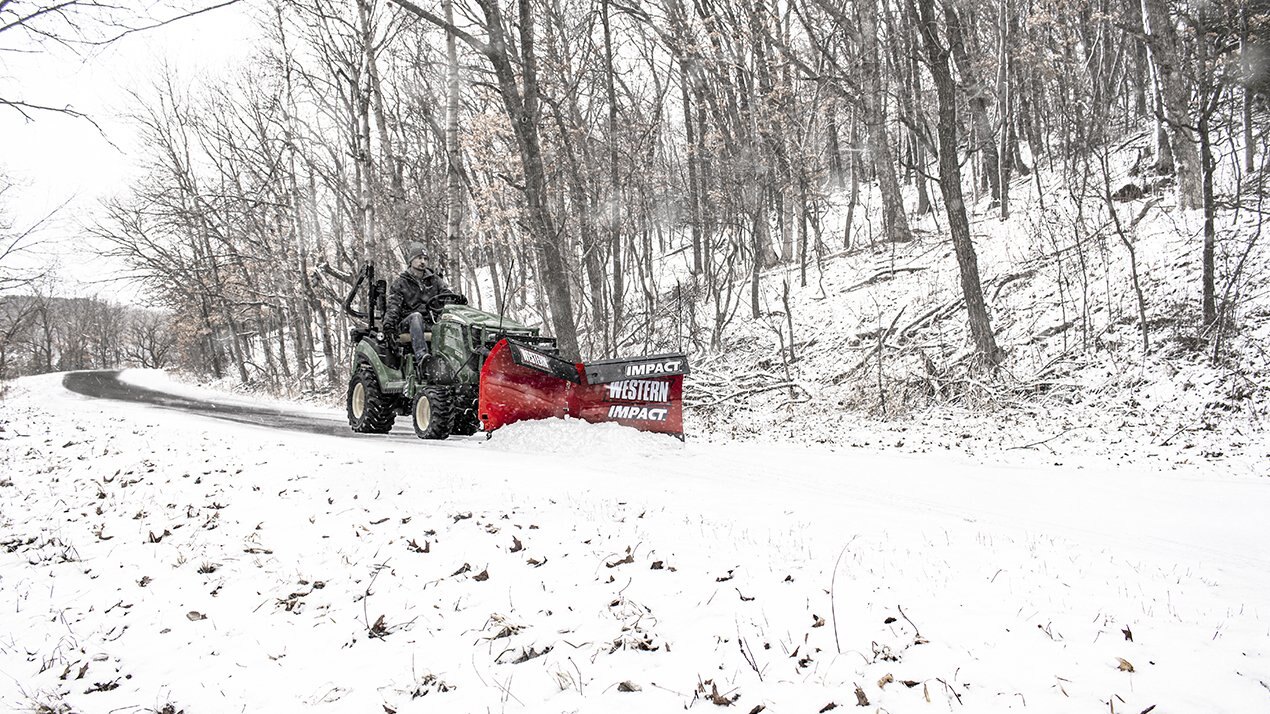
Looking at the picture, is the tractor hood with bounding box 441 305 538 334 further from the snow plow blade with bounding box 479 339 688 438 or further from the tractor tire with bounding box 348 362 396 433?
the tractor tire with bounding box 348 362 396 433

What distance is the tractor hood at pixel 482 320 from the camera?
7.99m

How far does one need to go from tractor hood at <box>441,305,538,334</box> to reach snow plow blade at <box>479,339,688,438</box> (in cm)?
66

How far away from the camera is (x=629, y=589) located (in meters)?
3.36

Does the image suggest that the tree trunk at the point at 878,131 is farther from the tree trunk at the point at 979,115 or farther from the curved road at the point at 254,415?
the curved road at the point at 254,415

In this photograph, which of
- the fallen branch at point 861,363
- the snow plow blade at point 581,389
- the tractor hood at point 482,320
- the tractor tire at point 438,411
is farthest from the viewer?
the fallen branch at point 861,363

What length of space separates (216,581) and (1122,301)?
11558 mm

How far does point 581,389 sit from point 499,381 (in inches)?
37.6

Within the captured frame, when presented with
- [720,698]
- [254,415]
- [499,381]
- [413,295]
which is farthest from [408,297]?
[720,698]

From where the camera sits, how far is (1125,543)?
13.4 ft

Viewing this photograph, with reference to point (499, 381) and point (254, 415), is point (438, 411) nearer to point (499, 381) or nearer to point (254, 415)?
point (499, 381)

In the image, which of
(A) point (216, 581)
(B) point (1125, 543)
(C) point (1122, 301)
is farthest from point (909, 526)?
(C) point (1122, 301)

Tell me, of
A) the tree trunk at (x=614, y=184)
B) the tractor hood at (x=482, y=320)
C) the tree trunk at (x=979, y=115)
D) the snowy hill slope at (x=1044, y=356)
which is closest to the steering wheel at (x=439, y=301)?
the tractor hood at (x=482, y=320)

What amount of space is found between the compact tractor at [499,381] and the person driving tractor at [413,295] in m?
0.11

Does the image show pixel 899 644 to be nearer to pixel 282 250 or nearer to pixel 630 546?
pixel 630 546
